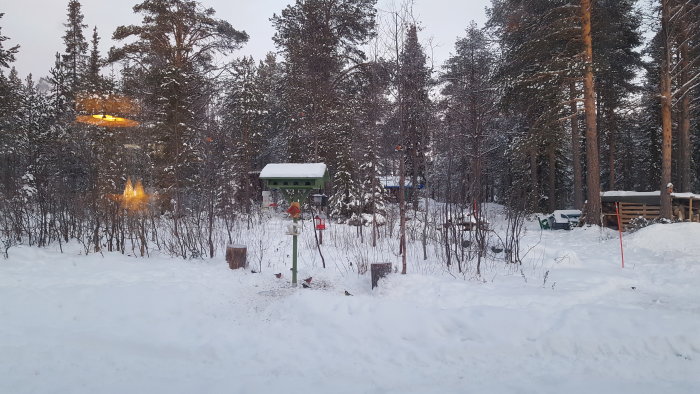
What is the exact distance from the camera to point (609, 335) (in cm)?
379

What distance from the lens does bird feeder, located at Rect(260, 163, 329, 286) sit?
20.2 feet

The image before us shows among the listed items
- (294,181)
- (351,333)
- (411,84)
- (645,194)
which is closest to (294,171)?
(294,181)

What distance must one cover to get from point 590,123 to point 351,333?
1293cm

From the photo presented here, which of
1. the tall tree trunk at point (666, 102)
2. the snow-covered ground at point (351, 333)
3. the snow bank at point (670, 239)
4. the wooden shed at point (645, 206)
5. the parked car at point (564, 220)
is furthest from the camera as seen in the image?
the parked car at point (564, 220)

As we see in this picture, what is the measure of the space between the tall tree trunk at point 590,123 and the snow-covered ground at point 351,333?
7389 millimetres

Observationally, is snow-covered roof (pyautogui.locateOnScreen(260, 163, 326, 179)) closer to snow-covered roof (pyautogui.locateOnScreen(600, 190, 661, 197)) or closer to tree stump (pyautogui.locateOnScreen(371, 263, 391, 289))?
tree stump (pyautogui.locateOnScreen(371, 263, 391, 289))

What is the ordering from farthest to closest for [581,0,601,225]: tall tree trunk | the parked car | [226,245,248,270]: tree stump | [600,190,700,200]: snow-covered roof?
the parked car < [600,190,700,200]: snow-covered roof < [581,0,601,225]: tall tree trunk < [226,245,248,270]: tree stump

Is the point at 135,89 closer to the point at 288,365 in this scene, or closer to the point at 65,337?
the point at 65,337

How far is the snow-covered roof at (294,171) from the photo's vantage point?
611 cm

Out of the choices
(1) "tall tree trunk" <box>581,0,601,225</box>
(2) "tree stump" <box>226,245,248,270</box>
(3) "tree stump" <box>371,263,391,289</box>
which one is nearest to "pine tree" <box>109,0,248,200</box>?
(2) "tree stump" <box>226,245,248,270</box>

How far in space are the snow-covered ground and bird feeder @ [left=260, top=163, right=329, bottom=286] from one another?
1025mm

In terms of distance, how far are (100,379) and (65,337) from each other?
1.23m

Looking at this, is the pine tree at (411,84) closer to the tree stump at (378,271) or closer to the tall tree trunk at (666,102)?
the tree stump at (378,271)

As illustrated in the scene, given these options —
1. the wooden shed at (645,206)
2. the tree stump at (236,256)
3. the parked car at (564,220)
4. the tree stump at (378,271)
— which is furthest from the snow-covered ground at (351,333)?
the parked car at (564,220)
